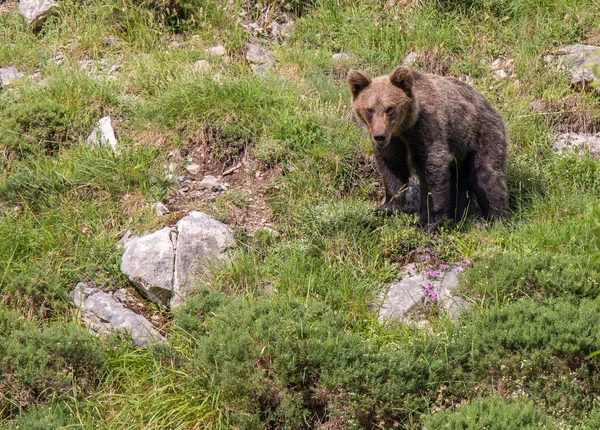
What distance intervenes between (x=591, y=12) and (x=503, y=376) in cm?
552

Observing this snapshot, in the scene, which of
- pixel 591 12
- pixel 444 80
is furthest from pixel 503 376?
pixel 591 12

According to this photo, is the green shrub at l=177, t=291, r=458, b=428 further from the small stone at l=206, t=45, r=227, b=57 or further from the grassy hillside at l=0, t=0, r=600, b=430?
the small stone at l=206, t=45, r=227, b=57

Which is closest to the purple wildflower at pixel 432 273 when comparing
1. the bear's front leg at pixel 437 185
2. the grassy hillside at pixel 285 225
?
the grassy hillside at pixel 285 225

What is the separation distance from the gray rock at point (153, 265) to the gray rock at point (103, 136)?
4.44 ft

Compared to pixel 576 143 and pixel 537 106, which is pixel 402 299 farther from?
pixel 537 106

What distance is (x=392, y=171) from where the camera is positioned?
7.40m

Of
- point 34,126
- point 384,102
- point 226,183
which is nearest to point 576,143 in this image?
point 384,102

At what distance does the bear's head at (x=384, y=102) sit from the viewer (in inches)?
276

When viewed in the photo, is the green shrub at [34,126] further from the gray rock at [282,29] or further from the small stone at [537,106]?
the small stone at [537,106]

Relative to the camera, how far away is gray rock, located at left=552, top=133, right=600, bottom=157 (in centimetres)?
832

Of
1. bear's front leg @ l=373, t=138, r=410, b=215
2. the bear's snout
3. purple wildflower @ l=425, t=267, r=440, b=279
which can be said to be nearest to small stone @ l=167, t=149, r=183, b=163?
bear's front leg @ l=373, t=138, r=410, b=215

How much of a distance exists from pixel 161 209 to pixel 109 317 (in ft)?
4.17

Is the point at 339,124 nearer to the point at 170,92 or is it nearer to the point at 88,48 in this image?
the point at 170,92

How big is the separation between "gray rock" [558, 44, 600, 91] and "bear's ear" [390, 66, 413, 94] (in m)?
2.61
